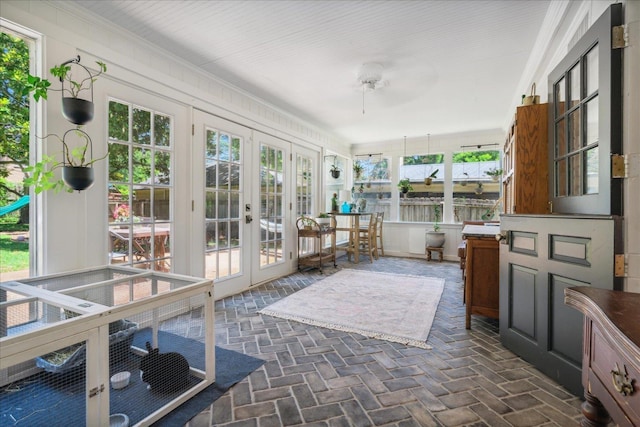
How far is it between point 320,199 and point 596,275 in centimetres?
467

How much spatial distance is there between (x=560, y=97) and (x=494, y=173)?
410cm

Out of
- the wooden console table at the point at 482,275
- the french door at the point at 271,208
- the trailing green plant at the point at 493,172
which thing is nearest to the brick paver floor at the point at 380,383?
the wooden console table at the point at 482,275

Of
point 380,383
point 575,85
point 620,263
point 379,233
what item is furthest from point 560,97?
point 379,233

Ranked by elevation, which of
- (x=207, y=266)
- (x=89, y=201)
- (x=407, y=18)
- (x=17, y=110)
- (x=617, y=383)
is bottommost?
(x=207, y=266)

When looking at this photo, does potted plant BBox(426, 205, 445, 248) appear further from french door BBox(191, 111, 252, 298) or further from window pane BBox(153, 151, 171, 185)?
window pane BBox(153, 151, 171, 185)

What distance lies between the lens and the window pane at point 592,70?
1.74m

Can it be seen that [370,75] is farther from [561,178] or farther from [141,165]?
[141,165]

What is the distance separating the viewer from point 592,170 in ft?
5.72

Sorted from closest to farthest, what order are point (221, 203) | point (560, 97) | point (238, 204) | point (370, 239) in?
point (560, 97)
point (221, 203)
point (238, 204)
point (370, 239)

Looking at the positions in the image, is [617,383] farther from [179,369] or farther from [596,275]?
[179,369]

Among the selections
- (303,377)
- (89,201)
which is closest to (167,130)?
(89,201)

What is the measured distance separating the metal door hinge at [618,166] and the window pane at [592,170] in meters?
0.15

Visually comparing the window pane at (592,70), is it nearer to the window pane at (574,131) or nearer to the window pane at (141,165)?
the window pane at (574,131)

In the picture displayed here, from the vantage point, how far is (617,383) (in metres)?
0.71
